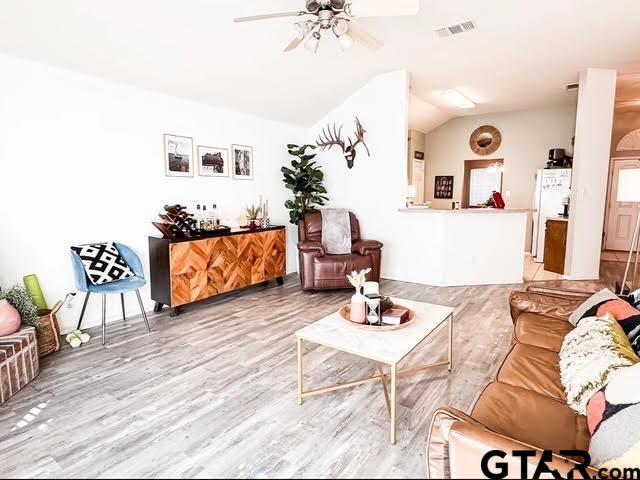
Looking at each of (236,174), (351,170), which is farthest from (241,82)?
(351,170)

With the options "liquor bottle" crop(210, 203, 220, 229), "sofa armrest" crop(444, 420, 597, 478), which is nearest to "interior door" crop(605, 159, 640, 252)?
"liquor bottle" crop(210, 203, 220, 229)

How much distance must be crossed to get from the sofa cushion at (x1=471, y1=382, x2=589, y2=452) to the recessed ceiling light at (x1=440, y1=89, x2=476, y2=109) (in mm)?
5261

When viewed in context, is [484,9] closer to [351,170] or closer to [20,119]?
[351,170]

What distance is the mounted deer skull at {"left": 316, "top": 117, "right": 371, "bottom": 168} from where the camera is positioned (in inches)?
207

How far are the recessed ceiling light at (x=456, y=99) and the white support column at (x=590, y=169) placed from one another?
1625 mm

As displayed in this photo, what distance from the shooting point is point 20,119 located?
9.50 feet

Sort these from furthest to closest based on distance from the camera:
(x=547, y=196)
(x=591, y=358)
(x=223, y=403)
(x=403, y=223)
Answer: (x=547, y=196), (x=403, y=223), (x=223, y=403), (x=591, y=358)

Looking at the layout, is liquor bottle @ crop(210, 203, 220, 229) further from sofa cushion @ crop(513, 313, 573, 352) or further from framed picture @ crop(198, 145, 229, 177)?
sofa cushion @ crop(513, 313, 573, 352)

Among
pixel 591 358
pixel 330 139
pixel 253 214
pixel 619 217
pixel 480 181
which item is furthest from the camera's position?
pixel 480 181

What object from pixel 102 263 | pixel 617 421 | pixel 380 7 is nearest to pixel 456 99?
pixel 380 7

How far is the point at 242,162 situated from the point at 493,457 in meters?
4.54

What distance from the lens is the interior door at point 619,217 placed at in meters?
7.11

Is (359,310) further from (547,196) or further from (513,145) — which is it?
(513,145)

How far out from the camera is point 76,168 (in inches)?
127
